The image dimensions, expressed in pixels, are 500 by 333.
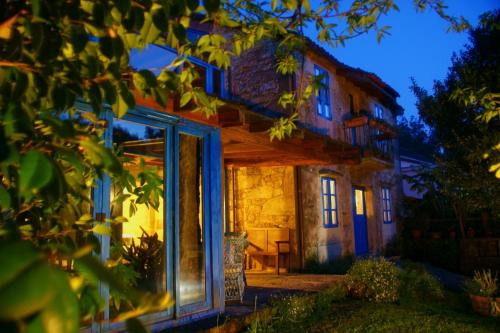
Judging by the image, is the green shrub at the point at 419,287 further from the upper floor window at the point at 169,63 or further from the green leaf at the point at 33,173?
the green leaf at the point at 33,173

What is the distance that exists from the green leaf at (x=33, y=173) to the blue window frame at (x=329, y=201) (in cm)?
1022

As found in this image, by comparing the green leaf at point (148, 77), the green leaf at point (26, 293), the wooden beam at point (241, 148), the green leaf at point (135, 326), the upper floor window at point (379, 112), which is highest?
the upper floor window at point (379, 112)

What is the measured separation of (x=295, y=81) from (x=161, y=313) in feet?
23.5

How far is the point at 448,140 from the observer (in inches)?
360

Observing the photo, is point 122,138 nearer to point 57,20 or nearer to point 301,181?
point 57,20

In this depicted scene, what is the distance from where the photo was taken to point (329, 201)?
1112 centimetres

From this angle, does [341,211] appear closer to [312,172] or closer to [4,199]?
[312,172]

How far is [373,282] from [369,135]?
6.72 meters

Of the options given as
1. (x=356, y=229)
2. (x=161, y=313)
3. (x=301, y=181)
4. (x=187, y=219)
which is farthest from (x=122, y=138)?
(x=356, y=229)

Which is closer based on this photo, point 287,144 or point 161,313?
point 161,313

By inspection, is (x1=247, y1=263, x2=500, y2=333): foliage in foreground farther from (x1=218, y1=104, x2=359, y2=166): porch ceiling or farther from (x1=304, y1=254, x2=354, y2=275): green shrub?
(x1=218, y1=104, x2=359, y2=166): porch ceiling

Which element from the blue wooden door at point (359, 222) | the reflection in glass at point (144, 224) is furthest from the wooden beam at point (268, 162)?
the reflection in glass at point (144, 224)

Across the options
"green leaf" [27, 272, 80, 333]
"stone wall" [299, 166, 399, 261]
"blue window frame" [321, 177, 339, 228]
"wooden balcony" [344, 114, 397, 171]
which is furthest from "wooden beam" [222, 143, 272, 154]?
"green leaf" [27, 272, 80, 333]

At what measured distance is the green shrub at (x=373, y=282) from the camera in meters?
7.17
